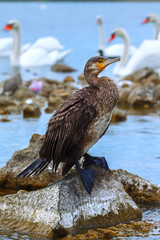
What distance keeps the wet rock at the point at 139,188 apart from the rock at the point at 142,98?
5.43 metres

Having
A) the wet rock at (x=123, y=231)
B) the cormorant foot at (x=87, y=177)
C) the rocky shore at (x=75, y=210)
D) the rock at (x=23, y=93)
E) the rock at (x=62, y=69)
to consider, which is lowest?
the wet rock at (x=123, y=231)

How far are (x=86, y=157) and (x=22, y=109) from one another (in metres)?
5.33

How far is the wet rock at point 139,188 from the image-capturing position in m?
5.54

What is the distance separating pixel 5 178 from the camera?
600 centimetres

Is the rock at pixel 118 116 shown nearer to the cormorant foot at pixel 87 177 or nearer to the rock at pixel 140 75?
the rock at pixel 140 75

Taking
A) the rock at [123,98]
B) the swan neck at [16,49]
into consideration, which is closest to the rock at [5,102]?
the rock at [123,98]

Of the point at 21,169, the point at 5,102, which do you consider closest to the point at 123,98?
the point at 5,102

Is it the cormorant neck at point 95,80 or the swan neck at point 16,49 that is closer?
the cormorant neck at point 95,80

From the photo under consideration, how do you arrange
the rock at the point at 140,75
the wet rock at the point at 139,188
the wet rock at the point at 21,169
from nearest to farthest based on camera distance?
the wet rock at the point at 139,188 → the wet rock at the point at 21,169 → the rock at the point at 140,75

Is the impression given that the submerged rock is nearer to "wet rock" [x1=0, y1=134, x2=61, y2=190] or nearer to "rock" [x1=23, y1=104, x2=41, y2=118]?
"rock" [x1=23, y1=104, x2=41, y2=118]

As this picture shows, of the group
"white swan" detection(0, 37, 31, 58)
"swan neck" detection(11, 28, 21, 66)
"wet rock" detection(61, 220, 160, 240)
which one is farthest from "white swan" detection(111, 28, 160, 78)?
"wet rock" detection(61, 220, 160, 240)

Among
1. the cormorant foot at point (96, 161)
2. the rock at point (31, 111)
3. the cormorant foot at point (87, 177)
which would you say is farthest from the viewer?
the rock at point (31, 111)

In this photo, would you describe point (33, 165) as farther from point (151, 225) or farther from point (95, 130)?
point (151, 225)

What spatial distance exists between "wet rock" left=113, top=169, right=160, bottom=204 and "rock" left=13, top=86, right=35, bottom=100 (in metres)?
6.33
